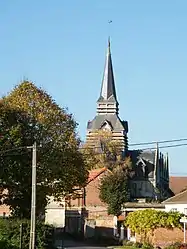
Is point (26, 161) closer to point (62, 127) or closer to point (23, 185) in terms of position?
point (23, 185)

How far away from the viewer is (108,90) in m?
121

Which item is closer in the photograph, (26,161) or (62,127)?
(26,161)

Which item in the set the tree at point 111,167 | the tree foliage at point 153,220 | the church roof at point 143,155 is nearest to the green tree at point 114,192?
the tree at point 111,167

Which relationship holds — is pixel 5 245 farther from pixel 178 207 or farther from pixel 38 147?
pixel 178 207

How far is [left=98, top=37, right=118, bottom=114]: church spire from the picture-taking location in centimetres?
11825

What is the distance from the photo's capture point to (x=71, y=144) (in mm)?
53281

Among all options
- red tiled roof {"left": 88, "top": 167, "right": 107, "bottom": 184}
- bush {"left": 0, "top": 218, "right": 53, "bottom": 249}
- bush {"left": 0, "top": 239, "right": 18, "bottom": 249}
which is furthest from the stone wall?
red tiled roof {"left": 88, "top": 167, "right": 107, "bottom": 184}

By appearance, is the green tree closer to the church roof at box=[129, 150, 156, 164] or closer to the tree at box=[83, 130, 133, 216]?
the tree at box=[83, 130, 133, 216]

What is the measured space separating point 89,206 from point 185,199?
22885 mm

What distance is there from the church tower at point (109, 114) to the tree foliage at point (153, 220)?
171ft

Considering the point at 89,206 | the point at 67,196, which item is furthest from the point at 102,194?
the point at 67,196

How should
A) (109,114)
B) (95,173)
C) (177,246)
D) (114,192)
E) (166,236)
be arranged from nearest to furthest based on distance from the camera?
(177,246), (166,236), (114,192), (95,173), (109,114)

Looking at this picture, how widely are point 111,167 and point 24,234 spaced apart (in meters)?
52.0

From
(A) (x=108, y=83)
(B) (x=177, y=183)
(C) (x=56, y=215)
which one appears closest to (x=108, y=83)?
(A) (x=108, y=83)
